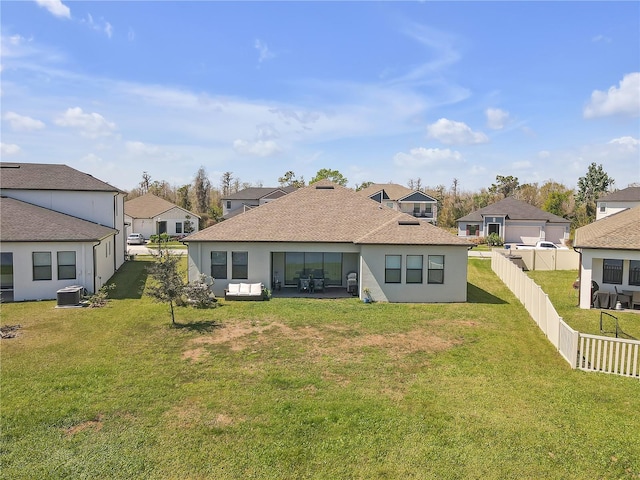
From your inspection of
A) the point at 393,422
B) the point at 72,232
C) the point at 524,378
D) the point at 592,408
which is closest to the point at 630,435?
the point at 592,408

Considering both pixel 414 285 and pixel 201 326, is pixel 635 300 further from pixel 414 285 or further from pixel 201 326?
pixel 201 326

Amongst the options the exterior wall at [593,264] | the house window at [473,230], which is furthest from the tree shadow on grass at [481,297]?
the house window at [473,230]

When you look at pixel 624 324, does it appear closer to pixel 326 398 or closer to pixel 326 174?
pixel 326 398

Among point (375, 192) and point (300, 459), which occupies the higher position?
point (375, 192)

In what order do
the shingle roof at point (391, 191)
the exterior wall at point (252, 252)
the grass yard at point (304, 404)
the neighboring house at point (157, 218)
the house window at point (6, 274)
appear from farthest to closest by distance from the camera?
the shingle roof at point (391, 191) → the neighboring house at point (157, 218) → the exterior wall at point (252, 252) → the house window at point (6, 274) → the grass yard at point (304, 404)

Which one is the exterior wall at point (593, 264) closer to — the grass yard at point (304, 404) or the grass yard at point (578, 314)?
the grass yard at point (578, 314)
